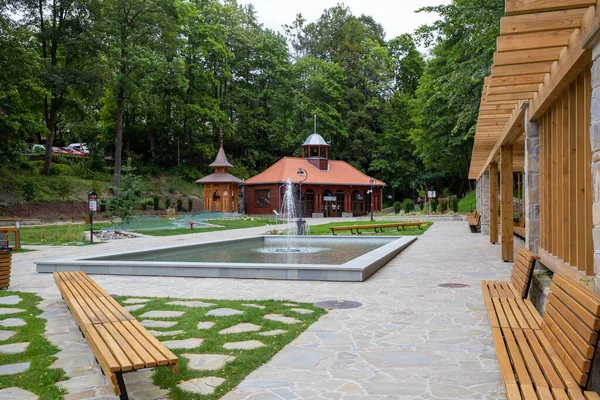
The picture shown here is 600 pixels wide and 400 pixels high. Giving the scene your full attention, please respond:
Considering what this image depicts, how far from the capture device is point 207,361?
4211 mm

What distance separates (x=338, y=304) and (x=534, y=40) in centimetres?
383

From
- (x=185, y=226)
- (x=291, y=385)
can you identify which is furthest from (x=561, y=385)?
(x=185, y=226)

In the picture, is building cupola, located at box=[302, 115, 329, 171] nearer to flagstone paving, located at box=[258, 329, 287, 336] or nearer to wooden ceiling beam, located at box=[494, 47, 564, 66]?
wooden ceiling beam, located at box=[494, 47, 564, 66]

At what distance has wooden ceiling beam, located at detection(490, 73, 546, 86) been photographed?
590 cm

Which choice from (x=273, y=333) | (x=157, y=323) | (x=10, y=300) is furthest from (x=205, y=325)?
(x=10, y=300)

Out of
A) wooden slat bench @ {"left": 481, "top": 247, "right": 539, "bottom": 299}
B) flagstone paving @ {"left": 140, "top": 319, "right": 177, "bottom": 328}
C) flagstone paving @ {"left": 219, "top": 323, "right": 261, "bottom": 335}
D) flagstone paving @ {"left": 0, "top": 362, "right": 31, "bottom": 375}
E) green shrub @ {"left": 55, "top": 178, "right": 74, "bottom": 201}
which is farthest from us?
green shrub @ {"left": 55, "top": 178, "right": 74, "bottom": 201}

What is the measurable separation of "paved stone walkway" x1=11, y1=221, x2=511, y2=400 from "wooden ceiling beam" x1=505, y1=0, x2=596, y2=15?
279cm

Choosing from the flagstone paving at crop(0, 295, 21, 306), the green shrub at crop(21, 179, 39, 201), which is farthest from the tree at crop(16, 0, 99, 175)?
the flagstone paving at crop(0, 295, 21, 306)

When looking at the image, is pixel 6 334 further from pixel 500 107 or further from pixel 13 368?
pixel 500 107

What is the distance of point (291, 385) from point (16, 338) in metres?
3.04

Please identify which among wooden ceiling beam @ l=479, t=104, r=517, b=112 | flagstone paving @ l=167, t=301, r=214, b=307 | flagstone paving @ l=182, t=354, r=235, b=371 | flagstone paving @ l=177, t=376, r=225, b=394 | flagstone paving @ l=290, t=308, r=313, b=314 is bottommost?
flagstone paving @ l=177, t=376, r=225, b=394

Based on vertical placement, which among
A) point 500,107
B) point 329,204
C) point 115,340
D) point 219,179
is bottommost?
point 115,340

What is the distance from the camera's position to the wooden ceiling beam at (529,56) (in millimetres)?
4891

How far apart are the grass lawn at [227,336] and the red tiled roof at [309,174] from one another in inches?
1433
